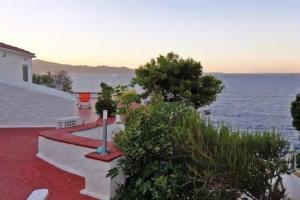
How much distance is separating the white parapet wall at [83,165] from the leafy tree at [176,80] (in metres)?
7.40

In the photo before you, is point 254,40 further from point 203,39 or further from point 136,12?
point 136,12

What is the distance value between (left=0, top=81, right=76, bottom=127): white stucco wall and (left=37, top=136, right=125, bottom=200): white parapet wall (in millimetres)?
5497

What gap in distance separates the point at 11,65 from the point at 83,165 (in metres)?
9.89

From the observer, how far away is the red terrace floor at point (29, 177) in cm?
587

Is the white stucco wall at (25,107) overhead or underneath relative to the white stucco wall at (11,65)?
underneath

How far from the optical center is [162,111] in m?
5.90

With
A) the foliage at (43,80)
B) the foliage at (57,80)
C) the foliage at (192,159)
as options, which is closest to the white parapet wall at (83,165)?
the foliage at (192,159)

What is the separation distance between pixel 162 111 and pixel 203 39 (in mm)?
26117

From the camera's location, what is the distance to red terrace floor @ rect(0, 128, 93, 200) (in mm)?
5871

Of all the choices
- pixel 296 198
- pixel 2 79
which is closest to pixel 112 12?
pixel 2 79

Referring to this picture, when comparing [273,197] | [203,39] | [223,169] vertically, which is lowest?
[273,197]

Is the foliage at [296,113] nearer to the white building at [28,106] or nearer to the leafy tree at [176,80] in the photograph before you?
the leafy tree at [176,80]

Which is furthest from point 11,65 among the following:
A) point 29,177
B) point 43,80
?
point 43,80

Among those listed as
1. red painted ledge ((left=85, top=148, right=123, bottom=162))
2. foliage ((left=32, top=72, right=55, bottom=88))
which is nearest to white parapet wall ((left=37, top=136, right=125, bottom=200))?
red painted ledge ((left=85, top=148, right=123, bottom=162))
